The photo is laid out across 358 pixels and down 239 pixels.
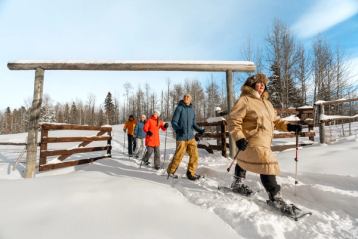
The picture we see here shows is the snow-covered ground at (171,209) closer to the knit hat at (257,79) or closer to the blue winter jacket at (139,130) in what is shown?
the knit hat at (257,79)

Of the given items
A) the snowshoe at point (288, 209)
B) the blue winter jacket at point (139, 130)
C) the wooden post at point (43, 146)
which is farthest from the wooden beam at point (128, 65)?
the blue winter jacket at point (139, 130)

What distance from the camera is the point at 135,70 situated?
771 cm

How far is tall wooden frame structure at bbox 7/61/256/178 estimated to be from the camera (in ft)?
24.1

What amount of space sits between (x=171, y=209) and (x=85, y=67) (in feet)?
16.3

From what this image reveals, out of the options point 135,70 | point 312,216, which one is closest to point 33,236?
point 312,216

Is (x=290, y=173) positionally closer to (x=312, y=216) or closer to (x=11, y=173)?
(x=312, y=216)

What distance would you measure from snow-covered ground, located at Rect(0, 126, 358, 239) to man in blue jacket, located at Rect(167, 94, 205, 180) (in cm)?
99

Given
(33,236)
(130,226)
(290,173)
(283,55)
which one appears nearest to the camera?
(33,236)

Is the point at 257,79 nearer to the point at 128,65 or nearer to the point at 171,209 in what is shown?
the point at 171,209

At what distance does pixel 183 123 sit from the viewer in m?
6.64

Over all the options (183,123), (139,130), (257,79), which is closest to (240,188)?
(257,79)

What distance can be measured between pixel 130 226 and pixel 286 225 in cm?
177

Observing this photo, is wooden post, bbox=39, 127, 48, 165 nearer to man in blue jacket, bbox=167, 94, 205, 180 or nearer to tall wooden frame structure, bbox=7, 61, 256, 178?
tall wooden frame structure, bbox=7, 61, 256, 178

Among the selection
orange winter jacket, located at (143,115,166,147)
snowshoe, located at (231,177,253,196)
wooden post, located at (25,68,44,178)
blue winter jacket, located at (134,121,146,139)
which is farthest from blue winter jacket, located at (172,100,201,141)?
blue winter jacket, located at (134,121,146,139)
